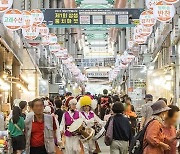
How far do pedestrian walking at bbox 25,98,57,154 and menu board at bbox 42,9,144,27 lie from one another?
1865cm

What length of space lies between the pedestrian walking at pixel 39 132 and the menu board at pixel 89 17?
18652mm

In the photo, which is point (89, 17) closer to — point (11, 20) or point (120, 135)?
point (11, 20)

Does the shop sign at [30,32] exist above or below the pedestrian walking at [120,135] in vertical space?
above

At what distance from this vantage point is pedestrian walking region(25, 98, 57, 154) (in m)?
7.73

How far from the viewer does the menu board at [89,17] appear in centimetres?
2630

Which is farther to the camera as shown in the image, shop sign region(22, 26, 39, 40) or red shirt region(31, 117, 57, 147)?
shop sign region(22, 26, 39, 40)

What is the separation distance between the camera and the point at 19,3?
2562cm

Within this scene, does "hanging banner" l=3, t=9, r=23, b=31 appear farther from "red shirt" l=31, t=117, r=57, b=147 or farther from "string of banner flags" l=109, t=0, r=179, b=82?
"red shirt" l=31, t=117, r=57, b=147

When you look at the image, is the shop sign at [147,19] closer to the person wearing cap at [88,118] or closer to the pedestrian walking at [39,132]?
the person wearing cap at [88,118]

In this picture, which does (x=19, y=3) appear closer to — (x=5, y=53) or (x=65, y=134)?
(x=5, y=53)

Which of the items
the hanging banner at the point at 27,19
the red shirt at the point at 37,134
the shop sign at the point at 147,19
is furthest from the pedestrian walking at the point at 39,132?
the shop sign at the point at 147,19

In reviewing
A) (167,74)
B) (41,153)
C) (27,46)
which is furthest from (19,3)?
(41,153)

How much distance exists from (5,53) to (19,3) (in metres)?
7.25

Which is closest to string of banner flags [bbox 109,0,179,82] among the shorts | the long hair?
the long hair
